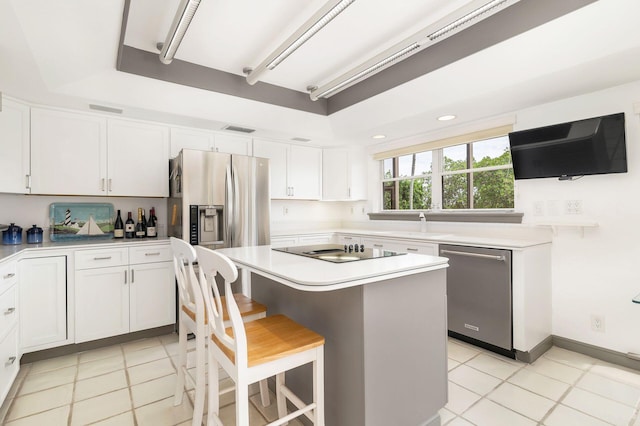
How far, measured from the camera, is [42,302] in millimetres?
2633

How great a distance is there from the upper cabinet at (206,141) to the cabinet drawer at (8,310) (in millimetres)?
1811

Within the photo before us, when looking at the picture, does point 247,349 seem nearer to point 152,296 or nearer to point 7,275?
point 7,275

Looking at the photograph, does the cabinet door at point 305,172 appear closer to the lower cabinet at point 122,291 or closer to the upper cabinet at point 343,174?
the upper cabinet at point 343,174

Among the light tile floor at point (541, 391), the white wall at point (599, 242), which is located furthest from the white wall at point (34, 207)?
the white wall at point (599, 242)

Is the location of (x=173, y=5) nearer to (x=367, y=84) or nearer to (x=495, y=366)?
(x=367, y=84)

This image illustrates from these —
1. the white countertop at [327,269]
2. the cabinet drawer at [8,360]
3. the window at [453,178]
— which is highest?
the window at [453,178]

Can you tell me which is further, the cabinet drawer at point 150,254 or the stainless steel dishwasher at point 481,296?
the cabinet drawer at point 150,254

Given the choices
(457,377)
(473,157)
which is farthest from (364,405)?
(473,157)

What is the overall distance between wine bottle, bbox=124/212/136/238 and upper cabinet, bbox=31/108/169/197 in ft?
1.08

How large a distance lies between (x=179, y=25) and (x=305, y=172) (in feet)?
8.82

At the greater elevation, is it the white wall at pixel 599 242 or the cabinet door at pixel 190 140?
the cabinet door at pixel 190 140

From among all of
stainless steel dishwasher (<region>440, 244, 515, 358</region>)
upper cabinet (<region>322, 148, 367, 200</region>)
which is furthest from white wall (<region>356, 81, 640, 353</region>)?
upper cabinet (<region>322, 148, 367, 200</region>)

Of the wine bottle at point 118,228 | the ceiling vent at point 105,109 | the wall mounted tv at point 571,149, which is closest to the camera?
the wall mounted tv at point 571,149

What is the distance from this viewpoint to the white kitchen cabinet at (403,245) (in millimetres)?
3162
